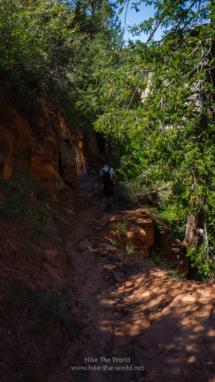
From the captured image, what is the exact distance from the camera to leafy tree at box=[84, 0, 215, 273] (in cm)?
462

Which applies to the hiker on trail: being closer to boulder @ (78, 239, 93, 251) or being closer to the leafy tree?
the leafy tree

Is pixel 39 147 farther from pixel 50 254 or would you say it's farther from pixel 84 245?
pixel 50 254

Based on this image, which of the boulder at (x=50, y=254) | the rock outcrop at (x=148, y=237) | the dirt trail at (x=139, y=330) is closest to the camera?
the dirt trail at (x=139, y=330)

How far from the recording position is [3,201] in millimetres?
4141

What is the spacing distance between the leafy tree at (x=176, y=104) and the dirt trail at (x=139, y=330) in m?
2.26

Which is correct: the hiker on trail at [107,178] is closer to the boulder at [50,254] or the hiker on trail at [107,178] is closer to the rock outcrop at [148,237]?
the rock outcrop at [148,237]

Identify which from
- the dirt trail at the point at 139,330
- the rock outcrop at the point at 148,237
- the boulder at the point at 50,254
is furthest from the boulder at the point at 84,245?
the boulder at the point at 50,254

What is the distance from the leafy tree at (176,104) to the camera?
15.1 ft

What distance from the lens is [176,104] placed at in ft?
15.5

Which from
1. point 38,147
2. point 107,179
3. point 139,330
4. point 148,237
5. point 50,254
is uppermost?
point 38,147

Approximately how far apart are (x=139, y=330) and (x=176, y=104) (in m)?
4.13

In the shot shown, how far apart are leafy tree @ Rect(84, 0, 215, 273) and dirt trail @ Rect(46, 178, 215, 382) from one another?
2.26 m

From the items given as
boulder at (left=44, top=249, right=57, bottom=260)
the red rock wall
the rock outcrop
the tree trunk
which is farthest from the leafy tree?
boulder at (left=44, top=249, right=57, bottom=260)

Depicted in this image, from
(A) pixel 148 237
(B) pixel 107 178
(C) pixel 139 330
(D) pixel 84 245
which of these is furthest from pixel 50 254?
(A) pixel 148 237
